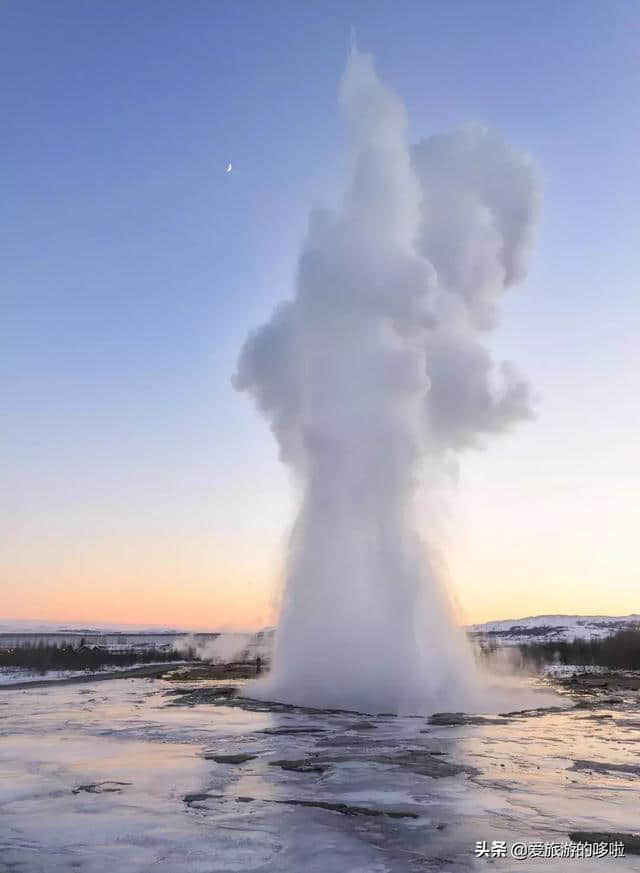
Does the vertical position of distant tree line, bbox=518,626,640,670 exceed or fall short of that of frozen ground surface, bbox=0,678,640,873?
it falls short

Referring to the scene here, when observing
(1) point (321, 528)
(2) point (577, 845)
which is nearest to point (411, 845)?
(2) point (577, 845)

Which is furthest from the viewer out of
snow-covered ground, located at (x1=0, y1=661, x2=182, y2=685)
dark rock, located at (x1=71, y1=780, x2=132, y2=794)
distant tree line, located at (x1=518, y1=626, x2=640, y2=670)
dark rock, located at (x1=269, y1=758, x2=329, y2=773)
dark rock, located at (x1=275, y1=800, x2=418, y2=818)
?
distant tree line, located at (x1=518, y1=626, x2=640, y2=670)

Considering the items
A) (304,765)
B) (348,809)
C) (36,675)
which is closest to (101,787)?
(304,765)

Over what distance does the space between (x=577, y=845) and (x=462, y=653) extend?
67.0 ft

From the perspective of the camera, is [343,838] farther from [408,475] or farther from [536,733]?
[408,475]

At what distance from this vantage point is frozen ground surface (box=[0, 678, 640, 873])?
7566 millimetres

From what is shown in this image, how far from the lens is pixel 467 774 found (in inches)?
476

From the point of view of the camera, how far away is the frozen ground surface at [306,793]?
757cm

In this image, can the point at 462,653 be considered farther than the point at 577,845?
Yes

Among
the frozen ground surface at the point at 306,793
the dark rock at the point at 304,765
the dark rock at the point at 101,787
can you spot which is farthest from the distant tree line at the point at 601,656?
the dark rock at the point at 101,787

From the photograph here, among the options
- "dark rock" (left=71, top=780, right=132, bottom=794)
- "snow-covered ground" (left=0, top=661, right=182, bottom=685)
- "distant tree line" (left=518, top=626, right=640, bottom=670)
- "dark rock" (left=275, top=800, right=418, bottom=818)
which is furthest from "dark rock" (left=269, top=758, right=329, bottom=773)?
"distant tree line" (left=518, top=626, right=640, bottom=670)

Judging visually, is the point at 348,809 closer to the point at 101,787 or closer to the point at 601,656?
the point at 101,787

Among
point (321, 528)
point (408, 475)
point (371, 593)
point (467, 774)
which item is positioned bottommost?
point (467, 774)

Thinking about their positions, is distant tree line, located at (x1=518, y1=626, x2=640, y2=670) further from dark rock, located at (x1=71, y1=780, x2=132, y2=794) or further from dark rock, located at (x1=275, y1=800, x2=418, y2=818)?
dark rock, located at (x1=71, y1=780, x2=132, y2=794)
